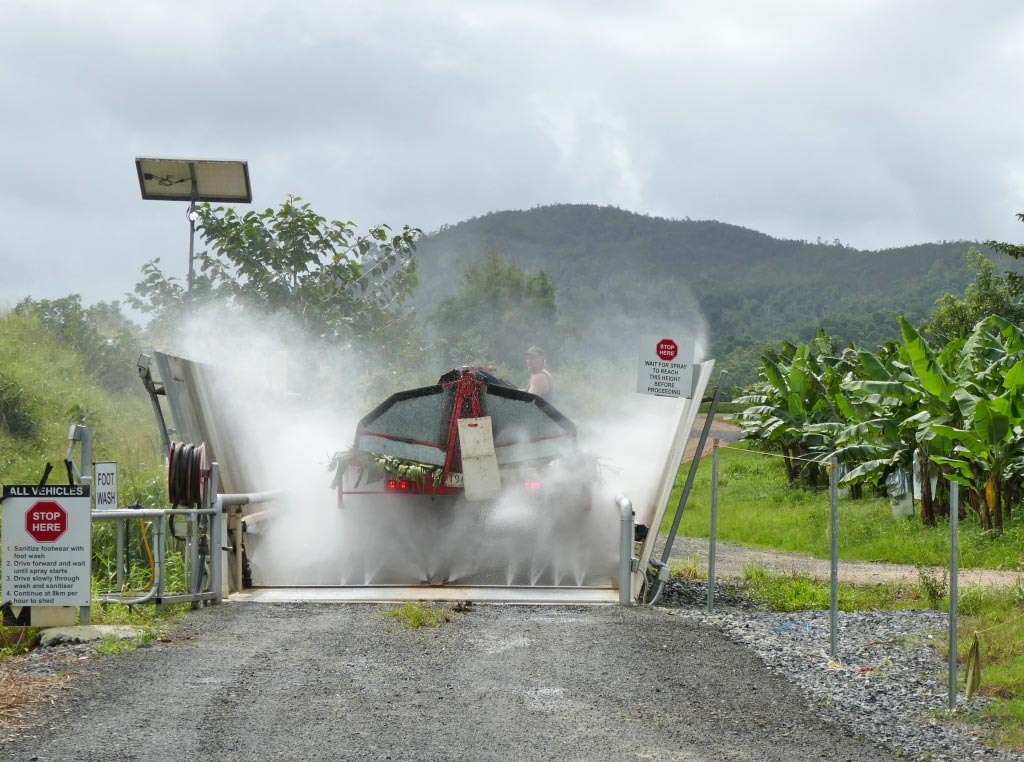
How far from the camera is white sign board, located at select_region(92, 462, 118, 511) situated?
11.2m

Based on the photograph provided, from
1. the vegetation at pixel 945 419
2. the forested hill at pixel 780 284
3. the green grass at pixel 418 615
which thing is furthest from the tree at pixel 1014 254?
the forested hill at pixel 780 284

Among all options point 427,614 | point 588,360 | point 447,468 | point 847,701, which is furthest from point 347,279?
point 847,701

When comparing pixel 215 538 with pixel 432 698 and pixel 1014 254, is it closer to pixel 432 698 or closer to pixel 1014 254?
pixel 432 698

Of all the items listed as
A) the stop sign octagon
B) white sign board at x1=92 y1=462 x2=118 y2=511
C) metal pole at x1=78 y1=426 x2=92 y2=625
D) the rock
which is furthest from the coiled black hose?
the stop sign octagon

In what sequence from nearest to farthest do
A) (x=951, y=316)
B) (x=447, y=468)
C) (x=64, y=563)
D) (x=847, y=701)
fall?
(x=847, y=701) → (x=64, y=563) → (x=447, y=468) → (x=951, y=316)

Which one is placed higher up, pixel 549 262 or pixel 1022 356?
pixel 549 262

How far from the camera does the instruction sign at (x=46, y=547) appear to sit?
9.52m

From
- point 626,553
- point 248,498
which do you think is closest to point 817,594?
point 626,553

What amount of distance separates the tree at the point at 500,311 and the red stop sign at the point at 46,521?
27394 millimetres

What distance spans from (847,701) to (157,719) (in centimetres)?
430

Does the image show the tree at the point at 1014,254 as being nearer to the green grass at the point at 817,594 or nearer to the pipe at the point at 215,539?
the green grass at the point at 817,594

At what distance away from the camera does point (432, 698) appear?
7.45m

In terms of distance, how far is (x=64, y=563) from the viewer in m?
9.61

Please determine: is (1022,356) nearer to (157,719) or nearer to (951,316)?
(157,719)
